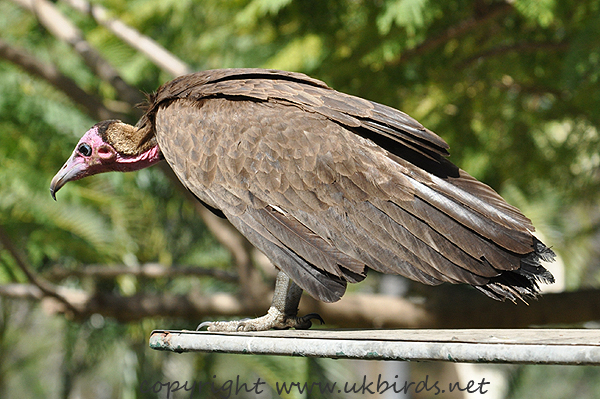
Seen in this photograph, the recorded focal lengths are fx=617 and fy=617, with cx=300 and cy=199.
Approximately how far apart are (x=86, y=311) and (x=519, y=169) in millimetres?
4166

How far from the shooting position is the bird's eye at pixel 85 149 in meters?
3.14

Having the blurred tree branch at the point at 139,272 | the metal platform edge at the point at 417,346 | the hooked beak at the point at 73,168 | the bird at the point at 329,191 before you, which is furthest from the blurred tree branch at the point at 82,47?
the metal platform edge at the point at 417,346

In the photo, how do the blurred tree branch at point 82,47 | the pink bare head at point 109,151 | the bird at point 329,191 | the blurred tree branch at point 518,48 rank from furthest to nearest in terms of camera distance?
the blurred tree branch at point 82,47 → the blurred tree branch at point 518,48 → the pink bare head at point 109,151 → the bird at point 329,191

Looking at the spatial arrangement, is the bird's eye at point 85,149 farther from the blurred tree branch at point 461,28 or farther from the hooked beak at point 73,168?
the blurred tree branch at point 461,28

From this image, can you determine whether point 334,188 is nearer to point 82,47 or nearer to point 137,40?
point 137,40

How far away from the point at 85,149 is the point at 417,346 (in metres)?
2.06

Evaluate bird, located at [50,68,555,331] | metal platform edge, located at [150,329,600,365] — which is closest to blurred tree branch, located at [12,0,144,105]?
bird, located at [50,68,555,331]

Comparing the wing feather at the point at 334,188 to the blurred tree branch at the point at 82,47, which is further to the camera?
the blurred tree branch at the point at 82,47

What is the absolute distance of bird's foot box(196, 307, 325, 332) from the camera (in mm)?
2674

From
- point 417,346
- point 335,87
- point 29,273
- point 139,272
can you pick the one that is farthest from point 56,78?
point 417,346

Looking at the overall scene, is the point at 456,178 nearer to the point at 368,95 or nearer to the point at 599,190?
the point at 368,95

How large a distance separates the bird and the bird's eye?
1.39 ft

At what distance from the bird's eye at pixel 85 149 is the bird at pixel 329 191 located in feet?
1.39

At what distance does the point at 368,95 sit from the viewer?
461cm
